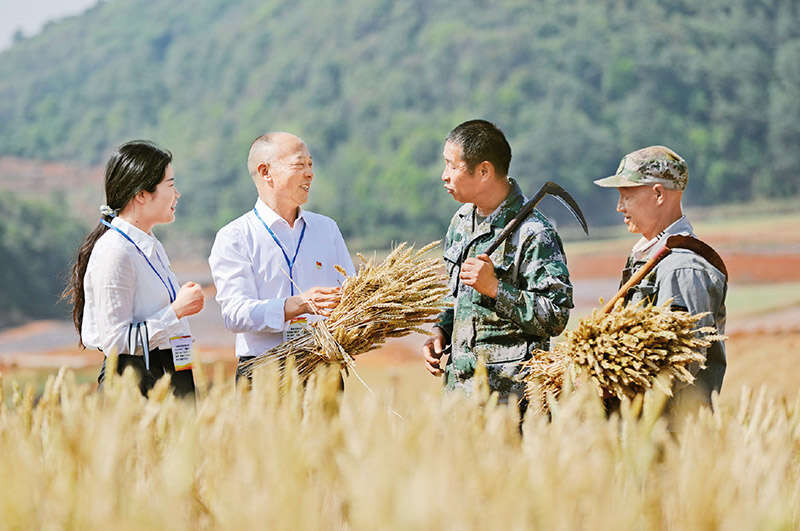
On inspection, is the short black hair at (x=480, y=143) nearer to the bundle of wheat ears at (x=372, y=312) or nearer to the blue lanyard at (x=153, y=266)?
the bundle of wheat ears at (x=372, y=312)

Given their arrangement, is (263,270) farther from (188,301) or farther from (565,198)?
(565,198)

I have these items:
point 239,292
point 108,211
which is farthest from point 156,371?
point 108,211

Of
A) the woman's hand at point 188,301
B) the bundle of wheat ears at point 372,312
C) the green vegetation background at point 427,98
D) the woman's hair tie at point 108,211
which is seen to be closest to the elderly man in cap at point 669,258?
the bundle of wheat ears at point 372,312

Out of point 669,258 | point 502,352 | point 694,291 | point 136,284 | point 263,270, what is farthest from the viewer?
point 263,270

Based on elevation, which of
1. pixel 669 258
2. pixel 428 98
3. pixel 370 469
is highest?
pixel 428 98

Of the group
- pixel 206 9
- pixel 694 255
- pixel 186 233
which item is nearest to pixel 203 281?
pixel 186 233

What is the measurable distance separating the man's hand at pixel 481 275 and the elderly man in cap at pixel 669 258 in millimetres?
454

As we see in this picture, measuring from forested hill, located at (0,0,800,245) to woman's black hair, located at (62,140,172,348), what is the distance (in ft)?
132

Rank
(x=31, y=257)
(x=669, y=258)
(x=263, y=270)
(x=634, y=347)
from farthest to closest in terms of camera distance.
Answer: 1. (x=31, y=257)
2. (x=263, y=270)
3. (x=669, y=258)
4. (x=634, y=347)

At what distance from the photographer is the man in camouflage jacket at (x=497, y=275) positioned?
11.5 ft

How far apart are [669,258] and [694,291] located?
0.51 feet

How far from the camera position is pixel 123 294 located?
3365 mm

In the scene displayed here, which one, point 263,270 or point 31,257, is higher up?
point 31,257

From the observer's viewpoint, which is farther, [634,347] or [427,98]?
[427,98]
